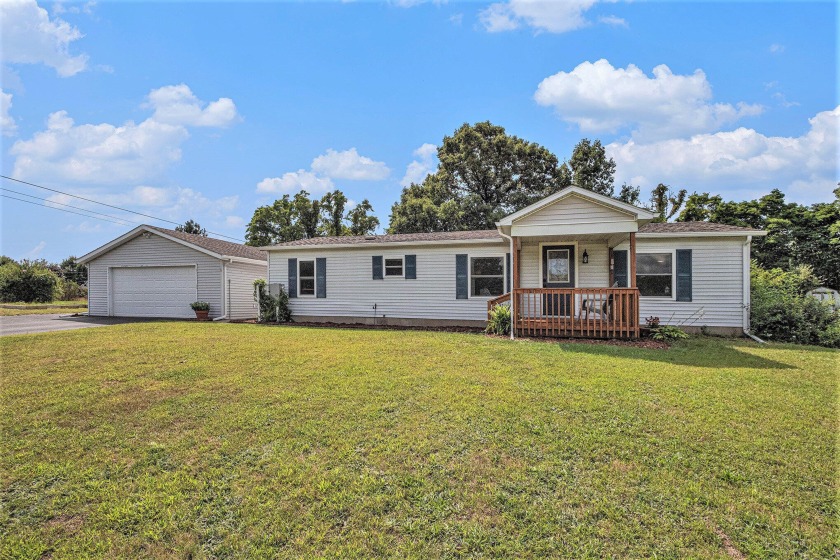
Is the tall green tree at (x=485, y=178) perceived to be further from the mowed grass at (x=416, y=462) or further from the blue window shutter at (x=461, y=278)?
the mowed grass at (x=416, y=462)

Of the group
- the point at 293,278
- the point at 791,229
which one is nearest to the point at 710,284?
the point at 293,278

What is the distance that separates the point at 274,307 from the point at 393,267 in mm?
4587

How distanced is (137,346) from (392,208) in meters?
20.8

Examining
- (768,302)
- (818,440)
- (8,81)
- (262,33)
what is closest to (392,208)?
(262,33)

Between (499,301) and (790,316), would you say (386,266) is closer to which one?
(499,301)

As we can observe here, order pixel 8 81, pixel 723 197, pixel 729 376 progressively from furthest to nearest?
pixel 723 197
pixel 8 81
pixel 729 376

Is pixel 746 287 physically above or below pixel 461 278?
below

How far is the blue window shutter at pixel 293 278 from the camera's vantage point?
13.5 metres

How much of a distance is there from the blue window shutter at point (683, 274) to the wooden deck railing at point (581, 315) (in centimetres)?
236

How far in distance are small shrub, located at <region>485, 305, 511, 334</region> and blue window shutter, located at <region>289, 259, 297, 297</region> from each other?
24.3 ft

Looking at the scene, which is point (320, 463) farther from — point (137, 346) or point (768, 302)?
point (768, 302)

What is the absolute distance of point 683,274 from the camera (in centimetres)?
1023

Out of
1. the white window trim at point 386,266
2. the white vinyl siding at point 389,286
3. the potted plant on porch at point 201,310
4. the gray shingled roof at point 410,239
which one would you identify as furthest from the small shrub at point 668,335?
the potted plant on porch at point 201,310

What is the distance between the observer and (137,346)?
757 centimetres
